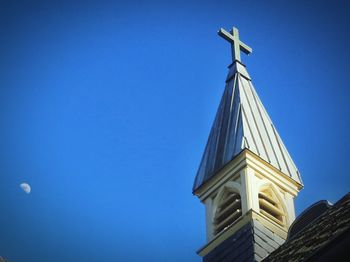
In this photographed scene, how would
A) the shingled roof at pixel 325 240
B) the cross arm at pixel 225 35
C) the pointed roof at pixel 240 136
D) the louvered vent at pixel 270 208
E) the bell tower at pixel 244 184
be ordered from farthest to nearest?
the cross arm at pixel 225 35, the pointed roof at pixel 240 136, the louvered vent at pixel 270 208, the bell tower at pixel 244 184, the shingled roof at pixel 325 240

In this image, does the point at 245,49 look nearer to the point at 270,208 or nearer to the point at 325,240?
the point at 270,208

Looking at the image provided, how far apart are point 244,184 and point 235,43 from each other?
8463 mm

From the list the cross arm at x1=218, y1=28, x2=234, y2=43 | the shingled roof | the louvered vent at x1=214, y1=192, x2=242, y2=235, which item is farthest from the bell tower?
the shingled roof

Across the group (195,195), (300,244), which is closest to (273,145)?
(195,195)

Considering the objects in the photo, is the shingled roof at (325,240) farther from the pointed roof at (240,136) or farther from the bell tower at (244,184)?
the pointed roof at (240,136)

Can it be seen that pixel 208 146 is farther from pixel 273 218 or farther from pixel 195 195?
pixel 273 218

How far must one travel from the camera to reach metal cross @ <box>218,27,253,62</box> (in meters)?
22.6

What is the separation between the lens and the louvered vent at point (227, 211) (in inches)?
618

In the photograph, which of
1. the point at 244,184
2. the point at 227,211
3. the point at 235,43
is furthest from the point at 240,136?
the point at 235,43

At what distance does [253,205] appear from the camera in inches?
595

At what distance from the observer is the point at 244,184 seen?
15758 millimetres

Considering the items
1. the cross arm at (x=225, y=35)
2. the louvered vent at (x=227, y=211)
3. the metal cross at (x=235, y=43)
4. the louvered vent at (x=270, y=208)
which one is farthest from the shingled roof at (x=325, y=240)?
the cross arm at (x=225, y=35)

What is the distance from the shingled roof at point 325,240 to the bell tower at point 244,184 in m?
4.60

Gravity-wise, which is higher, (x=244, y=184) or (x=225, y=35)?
(x=225, y=35)
